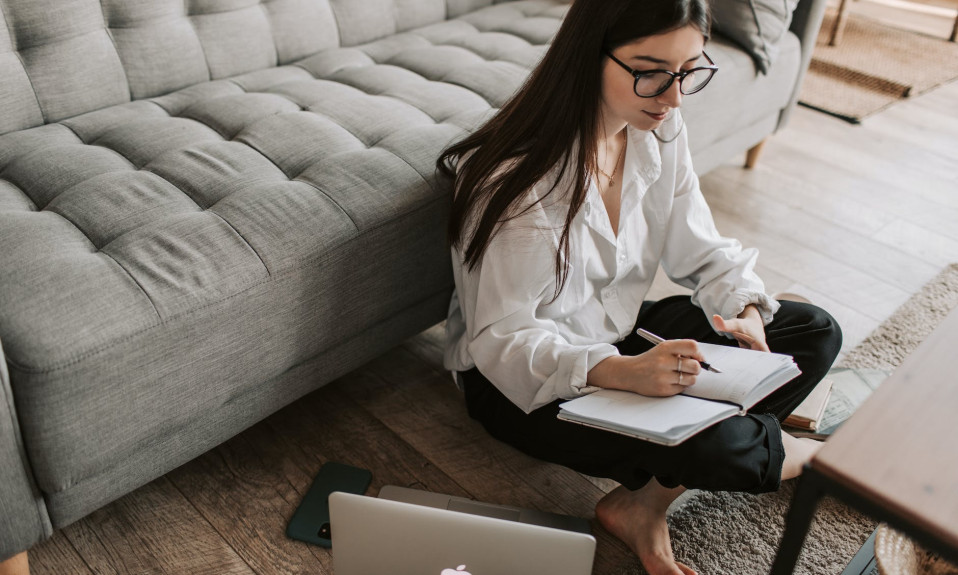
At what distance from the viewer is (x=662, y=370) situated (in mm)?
993

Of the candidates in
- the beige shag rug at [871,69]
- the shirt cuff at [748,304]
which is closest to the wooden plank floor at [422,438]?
the shirt cuff at [748,304]

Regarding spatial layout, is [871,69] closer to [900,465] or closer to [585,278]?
[585,278]

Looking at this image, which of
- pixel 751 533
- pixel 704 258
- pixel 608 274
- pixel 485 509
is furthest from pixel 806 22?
pixel 485 509

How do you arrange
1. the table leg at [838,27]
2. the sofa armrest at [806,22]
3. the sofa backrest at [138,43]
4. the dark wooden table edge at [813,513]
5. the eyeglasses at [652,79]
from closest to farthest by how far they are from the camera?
the dark wooden table edge at [813,513] < the eyeglasses at [652,79] < the sofa backrest at [138,43] < the sofa armrest at [806,22] < the table leg at [838,27]

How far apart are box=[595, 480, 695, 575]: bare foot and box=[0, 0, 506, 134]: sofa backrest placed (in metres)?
1.14

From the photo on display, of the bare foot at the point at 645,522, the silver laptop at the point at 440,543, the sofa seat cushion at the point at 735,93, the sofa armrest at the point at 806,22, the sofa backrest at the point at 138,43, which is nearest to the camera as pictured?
the silver laptop at the point at 440,543

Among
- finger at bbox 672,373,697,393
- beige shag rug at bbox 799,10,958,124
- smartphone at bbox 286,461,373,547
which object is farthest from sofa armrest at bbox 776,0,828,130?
smartphone at bbox 286,461,373,547

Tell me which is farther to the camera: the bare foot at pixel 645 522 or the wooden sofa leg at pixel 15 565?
the bare foot at pixel 645 522

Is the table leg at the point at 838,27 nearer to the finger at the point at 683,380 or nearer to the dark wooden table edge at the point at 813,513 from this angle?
the finger at the point at 683,380

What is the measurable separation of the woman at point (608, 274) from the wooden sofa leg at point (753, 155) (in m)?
1.11

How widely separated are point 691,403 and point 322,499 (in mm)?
590

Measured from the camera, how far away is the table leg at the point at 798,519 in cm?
74

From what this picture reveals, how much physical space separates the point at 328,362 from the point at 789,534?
0.72 metres

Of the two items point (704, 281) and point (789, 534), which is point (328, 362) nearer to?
point (704, 281)
